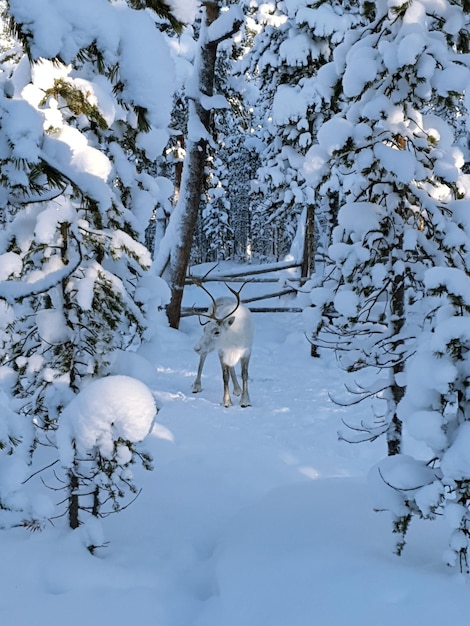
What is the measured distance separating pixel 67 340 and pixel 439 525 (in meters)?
3.62

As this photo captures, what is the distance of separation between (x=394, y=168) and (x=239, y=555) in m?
3.48

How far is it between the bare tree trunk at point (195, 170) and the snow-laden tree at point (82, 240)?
28.8ft

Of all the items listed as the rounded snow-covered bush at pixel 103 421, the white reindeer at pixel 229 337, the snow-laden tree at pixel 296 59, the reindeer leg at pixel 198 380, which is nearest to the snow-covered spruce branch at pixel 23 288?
the rounded snow-covered bush at pixel 103 421

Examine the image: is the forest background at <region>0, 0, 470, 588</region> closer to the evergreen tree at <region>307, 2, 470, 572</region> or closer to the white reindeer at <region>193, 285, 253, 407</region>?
the evergreen tree at <region>307, 2, 470, 572</region>

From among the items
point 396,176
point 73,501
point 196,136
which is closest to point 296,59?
point 196,136

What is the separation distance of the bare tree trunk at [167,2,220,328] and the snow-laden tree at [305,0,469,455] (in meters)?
8.80

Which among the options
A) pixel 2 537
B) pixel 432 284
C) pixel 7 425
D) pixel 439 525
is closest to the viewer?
pixel 7 425

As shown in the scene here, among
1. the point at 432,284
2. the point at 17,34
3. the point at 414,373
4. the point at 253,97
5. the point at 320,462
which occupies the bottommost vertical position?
the point at 320,462

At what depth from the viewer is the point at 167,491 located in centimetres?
590

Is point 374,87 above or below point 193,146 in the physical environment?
below

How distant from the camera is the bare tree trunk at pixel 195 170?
526 inches

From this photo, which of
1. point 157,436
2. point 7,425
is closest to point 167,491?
point 157,436

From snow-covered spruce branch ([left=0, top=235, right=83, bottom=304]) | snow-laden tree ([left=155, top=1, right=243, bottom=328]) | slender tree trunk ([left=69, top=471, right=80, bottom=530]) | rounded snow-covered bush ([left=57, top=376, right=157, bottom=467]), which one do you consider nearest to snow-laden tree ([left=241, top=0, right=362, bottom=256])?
snow-laden tree ([left=155, top=1, right=243, bottom=328])

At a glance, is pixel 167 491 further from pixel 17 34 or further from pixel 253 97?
pixel 253 97
